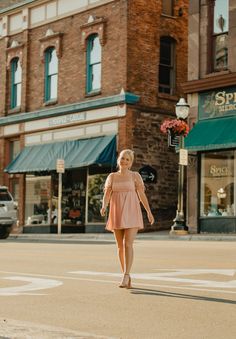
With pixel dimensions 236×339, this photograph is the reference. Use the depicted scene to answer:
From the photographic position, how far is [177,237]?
78.7 feet

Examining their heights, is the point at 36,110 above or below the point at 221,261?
above

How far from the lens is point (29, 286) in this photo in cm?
965

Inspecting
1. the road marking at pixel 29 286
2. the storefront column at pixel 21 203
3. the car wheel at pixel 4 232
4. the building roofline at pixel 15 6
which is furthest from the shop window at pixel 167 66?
the road marking at pixel 29 286

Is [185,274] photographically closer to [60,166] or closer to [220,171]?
[220,171]

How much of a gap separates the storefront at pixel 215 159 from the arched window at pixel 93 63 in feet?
17.7

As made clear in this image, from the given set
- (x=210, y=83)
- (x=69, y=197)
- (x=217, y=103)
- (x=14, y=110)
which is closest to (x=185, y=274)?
(x=217, y=103)

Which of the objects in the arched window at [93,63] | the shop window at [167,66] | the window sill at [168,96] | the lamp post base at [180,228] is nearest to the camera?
the lamp post base at [180,228]

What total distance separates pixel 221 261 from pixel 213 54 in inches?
576

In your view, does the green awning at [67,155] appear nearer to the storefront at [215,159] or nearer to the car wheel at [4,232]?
the storefront at [215,159]

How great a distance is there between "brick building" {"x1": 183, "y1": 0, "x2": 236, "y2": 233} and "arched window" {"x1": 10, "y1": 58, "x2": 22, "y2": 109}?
10793mm

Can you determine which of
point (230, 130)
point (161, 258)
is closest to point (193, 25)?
point (230, 130)

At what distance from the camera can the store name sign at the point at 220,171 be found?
84.1ft

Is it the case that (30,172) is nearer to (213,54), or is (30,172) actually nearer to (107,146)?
(107,146)

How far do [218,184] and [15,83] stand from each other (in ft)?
44.7
